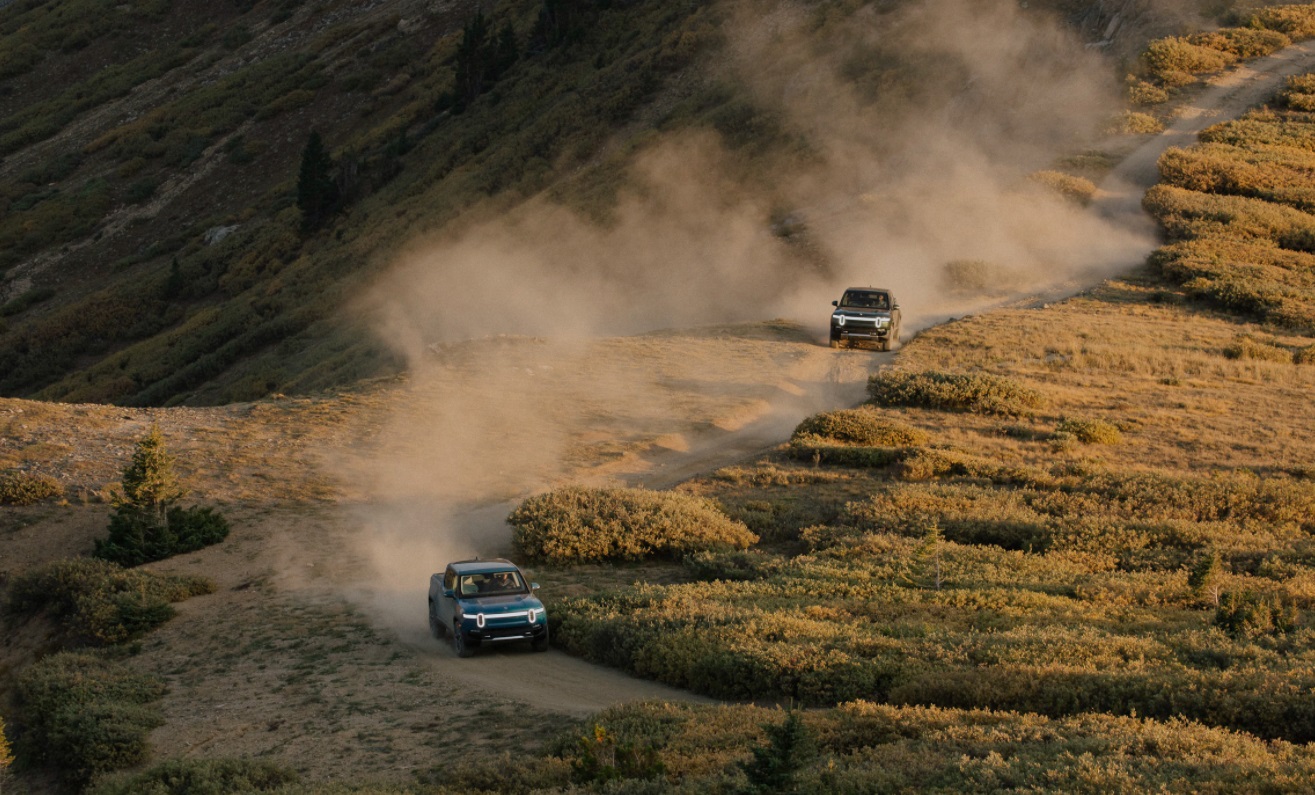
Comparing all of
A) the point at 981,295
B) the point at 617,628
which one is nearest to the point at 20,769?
the point at 617,628

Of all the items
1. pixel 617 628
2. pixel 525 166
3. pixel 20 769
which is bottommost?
pixel 20 769

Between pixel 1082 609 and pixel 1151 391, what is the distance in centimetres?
1687

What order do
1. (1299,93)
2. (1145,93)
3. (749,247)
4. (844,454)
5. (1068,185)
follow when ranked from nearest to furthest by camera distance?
(844,454) → (749,247) → (1068,185) → (1299,93) → (1145,93)

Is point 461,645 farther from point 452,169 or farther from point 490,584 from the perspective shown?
point 452,169

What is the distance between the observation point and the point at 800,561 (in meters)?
18.7

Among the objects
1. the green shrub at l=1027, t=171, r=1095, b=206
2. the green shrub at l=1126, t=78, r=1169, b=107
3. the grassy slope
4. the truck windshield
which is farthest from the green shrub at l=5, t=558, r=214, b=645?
the green shrub at l=1126, t=78, r=1169, b=107

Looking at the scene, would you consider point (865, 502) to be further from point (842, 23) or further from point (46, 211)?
point (46, 211)

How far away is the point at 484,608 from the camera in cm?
1609

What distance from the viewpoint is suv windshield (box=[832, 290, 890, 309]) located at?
37.0m

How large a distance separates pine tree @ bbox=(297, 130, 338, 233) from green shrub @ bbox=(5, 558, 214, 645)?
160 feet

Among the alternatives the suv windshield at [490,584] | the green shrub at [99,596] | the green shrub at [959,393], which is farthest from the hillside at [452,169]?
the suv windshield at [490,584]

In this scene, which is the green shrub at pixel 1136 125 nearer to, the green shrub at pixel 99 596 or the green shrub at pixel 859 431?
the green shrub at pixel 859 431

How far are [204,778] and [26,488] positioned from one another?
14750mm

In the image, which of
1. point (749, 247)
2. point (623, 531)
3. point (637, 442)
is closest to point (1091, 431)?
point (637, 442)
